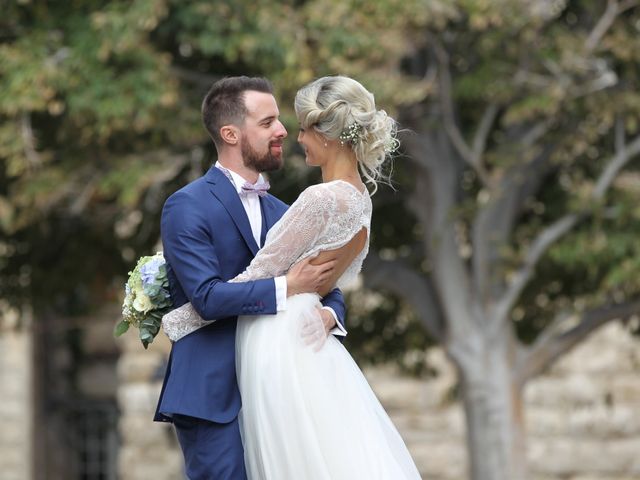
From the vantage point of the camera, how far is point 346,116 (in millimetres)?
5027

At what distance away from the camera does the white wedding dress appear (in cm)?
493

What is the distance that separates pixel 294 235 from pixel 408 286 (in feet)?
22.7

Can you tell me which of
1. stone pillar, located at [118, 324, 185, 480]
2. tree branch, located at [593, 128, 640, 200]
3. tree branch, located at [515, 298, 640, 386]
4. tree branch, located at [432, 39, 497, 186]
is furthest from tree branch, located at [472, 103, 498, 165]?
stone pillar, located at [118, 324, 185, 480]

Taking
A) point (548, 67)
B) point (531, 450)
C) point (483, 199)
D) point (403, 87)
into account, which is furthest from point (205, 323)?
point (531, 450)

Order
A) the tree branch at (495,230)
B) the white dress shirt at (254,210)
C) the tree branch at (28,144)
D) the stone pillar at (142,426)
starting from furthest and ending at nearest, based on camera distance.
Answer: the stone pillar at (142,426)
the tree branch at (495,230)
the tree branch at (28,144)
the white dress shirt at (254,210)

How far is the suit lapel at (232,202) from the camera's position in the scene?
509 centimetres

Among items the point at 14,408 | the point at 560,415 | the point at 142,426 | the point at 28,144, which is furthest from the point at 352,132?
the point at 14,408

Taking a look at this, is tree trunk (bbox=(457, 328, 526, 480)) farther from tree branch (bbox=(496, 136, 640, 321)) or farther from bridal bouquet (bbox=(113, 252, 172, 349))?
bridal bouquet (bbox=(113, 252, 172, 349))

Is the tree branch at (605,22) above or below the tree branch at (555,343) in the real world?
above

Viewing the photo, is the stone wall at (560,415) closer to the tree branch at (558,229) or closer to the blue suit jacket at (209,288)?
the tree branch at (558,229)

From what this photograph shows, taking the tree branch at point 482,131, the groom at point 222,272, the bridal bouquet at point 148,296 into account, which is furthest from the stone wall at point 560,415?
the groom at point 222,272

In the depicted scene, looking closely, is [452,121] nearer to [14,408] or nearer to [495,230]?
[495,230]

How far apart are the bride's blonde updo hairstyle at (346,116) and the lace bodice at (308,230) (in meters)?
0.11

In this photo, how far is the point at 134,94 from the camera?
34.5 ft
